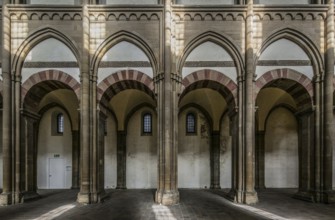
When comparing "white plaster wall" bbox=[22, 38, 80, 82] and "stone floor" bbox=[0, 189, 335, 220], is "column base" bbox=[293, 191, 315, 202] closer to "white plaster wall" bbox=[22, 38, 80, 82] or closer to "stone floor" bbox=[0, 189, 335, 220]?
"stone floor" bbox=[0, 189, 335, 220]

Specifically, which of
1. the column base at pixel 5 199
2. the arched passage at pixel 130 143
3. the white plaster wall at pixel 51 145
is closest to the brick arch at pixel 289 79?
the arched passage at pixel 130 143

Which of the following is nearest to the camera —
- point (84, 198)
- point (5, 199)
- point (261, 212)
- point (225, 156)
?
point (261, 212)

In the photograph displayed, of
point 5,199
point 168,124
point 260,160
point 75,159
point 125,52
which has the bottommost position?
point 5,199

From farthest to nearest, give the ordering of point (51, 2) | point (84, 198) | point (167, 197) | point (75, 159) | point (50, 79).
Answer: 1. point (75, 159)
2. point (51, 2)
3. point (50, 79)
4. point (84, 198)
5. point (167, 197)

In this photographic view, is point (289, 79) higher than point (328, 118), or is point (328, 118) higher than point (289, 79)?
point (289, 79)

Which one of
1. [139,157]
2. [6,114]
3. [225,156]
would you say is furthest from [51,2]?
[225,156]

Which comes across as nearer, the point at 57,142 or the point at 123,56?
the point at 123,56

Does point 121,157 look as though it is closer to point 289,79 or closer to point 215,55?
point 215,55

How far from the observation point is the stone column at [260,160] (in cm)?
1477

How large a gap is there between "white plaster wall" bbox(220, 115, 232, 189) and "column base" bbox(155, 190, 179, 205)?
19.8 ft

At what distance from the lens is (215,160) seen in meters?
14.9

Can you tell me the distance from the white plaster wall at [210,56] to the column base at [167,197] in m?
4.98

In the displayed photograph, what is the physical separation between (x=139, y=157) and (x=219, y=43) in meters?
8.47

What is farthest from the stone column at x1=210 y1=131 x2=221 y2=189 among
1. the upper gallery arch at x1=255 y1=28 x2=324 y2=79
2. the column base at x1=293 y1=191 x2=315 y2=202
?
the upper gallery arch at x1=255 y1=28 x2=324 y2=79
